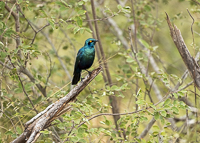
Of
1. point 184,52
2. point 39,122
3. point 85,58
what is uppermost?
point 85,58

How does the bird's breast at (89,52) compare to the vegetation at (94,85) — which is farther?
the bird's breast at (89,52)

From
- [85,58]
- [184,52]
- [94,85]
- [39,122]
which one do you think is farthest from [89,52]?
[39,122]

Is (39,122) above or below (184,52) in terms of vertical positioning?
below

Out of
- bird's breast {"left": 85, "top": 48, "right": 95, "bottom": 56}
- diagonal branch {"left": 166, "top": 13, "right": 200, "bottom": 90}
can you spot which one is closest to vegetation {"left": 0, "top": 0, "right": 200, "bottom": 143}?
diagonal branch {"left": 166, "top": 13, "right": 200, "bottom": 90}

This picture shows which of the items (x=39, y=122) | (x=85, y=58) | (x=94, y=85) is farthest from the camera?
(x=94, y=85)

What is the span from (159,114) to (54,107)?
1.17 metres

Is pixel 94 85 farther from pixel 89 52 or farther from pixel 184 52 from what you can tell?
pixel 184 52

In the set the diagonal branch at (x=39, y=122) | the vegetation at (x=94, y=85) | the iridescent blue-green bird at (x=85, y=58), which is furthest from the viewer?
the iridescent blue-green bird at (x=85, y=58)

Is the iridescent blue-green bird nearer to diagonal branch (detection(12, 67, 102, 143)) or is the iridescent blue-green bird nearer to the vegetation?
the vegetation

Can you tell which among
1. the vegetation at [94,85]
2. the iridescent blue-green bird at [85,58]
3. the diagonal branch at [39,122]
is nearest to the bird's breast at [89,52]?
the iridescent blue-green bird at [85,58]

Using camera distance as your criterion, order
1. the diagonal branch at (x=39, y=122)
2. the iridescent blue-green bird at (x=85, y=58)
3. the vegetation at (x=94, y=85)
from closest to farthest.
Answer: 1. the diagonal branch at (x=39, y=122)
2. the vegetation at (x=94, y=85)
3. the iridescent blue-green bird at (x=85, y=58)

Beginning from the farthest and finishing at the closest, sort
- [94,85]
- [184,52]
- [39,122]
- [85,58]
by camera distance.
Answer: [94,85] → [85,58] → [184,52] → [39,122]

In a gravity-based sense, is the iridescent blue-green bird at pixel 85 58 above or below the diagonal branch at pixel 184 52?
above

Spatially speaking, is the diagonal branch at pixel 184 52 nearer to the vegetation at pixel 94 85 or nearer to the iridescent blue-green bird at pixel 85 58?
the vegetation at pixel 94 85
